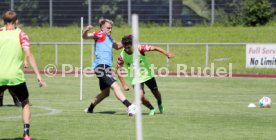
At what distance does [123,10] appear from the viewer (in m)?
52.1

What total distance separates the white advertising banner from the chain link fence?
14.7 m

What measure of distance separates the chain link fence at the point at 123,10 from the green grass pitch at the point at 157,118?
25962mm

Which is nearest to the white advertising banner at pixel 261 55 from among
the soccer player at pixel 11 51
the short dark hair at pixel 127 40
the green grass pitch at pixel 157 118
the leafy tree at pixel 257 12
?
the green grass pitch at pixel 157 118

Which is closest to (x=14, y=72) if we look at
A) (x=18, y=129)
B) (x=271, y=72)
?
(x=18, y=129)

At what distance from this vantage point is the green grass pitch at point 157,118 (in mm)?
12523

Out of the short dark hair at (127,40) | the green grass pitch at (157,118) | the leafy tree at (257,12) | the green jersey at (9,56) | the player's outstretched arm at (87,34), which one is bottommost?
the green grass pitch at (157,118)

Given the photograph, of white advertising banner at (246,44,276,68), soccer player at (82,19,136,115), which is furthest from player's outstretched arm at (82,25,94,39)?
white advertising banner at (246,44,276,68)

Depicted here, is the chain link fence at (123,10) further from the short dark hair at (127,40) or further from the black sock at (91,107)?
the short dark hair at (127,40)

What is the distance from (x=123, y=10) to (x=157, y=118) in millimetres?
37165

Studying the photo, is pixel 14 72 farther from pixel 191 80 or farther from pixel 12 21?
pixel 191 80

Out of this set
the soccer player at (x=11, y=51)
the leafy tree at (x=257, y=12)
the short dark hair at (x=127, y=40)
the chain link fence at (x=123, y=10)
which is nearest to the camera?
the soccer player at (x=11, y=51)

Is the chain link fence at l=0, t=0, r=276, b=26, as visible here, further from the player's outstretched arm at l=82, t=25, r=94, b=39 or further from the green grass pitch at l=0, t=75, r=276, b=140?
the player's outstretched arm at l=82, t=25, r=94, b=39

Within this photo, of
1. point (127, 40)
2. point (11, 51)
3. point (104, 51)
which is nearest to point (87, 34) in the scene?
point (104, 51)

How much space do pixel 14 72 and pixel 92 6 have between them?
4079cm
